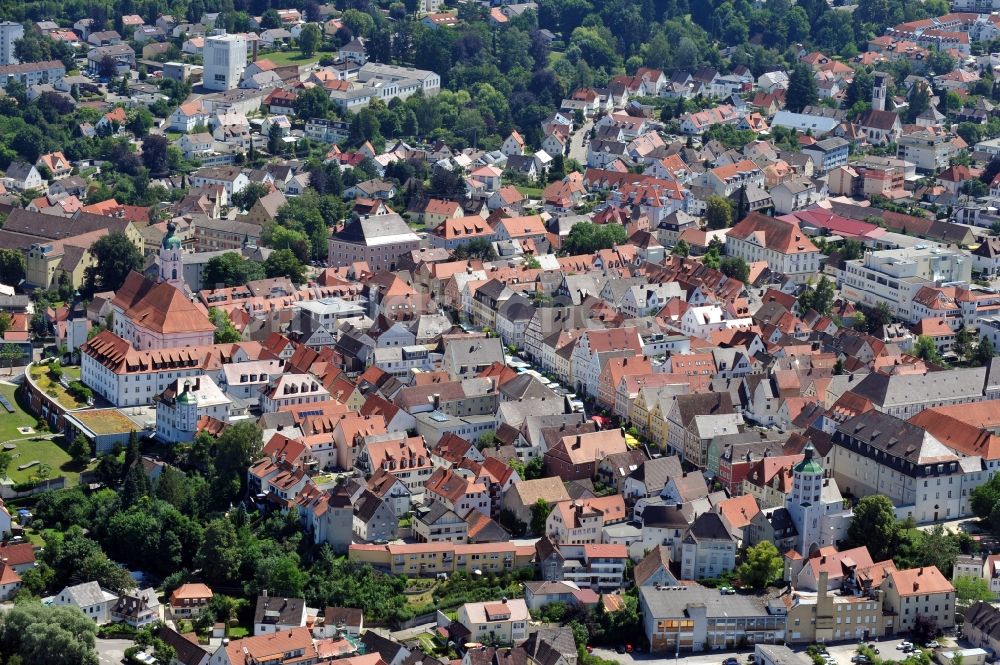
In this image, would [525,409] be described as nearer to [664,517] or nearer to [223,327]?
[664,517]

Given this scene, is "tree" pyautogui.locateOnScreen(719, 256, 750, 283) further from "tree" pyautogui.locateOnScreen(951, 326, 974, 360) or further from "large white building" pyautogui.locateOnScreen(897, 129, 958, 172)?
"large white building" pyautogui.locateOnScreen(897, 129, 958, 172)

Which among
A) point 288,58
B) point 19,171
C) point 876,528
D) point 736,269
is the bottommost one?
point 288,58

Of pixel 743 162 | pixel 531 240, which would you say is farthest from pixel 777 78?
pixel 531 240

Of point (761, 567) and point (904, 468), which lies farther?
point (904, 468)

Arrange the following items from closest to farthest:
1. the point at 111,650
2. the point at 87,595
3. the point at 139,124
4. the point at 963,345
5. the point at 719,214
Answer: the point at 111,650 < the point at 87,595 < the point at 963,345 < the point at 719,214 < the point at 139,124

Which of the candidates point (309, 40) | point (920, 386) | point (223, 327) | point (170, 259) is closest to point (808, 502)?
point (920, 386)

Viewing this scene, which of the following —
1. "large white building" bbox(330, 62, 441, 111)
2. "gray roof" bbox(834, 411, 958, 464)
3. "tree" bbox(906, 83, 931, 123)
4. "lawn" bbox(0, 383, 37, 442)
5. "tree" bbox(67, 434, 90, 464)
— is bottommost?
"large white building" bbox(330, 62, 441, 111)

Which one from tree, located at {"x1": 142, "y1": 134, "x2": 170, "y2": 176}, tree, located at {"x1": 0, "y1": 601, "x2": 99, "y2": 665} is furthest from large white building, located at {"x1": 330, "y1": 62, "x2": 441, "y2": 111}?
tree, located at {"x1": 0, "y1": 601, "x2": 99, "y2": 665}
